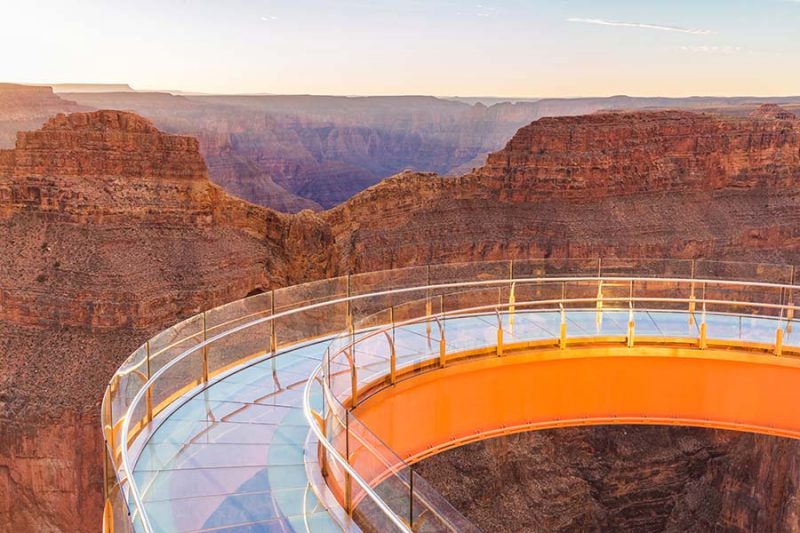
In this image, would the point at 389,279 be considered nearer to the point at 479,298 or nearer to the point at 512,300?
the point at 479,298

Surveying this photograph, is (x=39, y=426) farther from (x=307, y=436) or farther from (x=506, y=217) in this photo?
(x=506, y=217)

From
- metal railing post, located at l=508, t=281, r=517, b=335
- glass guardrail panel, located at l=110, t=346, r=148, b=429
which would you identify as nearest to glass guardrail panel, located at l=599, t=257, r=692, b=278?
metal railing post, located at l=508, t=281, r=517, b=335

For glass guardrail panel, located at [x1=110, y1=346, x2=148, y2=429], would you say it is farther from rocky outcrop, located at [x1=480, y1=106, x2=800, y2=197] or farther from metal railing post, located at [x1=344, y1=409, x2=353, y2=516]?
rocky outcrop, located at [x1=480, y1=106, x2=800, y2=197]

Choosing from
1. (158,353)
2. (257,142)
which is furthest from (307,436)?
(257,142)

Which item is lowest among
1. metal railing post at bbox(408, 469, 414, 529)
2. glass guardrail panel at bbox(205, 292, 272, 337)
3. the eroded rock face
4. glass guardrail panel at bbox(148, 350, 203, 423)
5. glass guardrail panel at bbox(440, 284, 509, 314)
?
the eroded rock face

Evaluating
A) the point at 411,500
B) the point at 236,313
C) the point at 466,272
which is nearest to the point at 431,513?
the point at 411,500

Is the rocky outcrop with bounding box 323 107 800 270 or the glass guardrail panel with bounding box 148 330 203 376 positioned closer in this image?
the glass guardrail panel with bounding box 148 330 203 376
